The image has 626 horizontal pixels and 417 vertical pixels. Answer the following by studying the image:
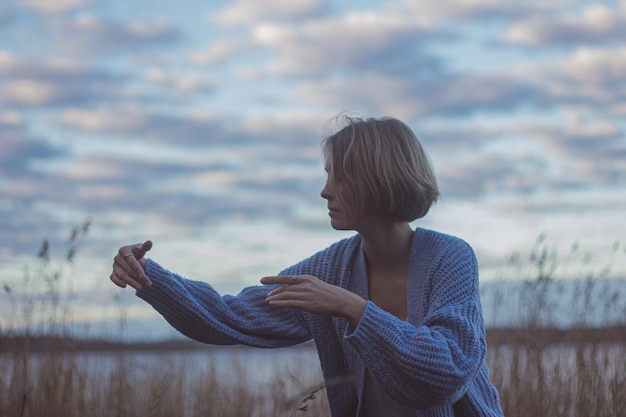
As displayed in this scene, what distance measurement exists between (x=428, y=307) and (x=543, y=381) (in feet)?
7.35

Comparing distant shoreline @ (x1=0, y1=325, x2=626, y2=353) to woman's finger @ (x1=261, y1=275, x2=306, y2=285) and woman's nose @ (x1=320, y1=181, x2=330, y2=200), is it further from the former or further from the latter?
woman's finger @ (x1=261, y1=275, x2=306, y2=285)

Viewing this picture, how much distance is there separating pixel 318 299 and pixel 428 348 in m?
0.33

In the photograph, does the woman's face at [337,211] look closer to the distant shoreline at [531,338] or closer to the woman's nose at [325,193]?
the woman's nose at [325,193]

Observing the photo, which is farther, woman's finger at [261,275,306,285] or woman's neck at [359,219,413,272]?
woman's neck at [359,219,413,272]

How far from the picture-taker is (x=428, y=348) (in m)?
1.99

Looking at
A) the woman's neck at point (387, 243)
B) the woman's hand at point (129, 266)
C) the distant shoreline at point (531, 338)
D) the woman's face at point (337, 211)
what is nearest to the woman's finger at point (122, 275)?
the woman's hand at point (129, 266)

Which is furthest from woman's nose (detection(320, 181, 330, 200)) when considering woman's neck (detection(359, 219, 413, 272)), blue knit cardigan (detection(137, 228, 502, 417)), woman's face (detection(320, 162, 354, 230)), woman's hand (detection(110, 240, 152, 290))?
woman's hand (detection(110, 240, 152, 290))

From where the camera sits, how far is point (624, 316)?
469 cm

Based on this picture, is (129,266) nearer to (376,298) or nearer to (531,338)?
(376,298)

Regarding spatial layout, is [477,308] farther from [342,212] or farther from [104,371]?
[104,371]

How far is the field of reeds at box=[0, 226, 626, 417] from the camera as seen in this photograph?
3686mm

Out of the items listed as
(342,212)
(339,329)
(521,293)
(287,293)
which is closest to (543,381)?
(521,293)

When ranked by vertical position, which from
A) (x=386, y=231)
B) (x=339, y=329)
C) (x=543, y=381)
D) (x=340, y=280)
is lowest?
(x=543, y=381)

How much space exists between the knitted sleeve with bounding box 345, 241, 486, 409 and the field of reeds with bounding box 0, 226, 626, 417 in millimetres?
1465
